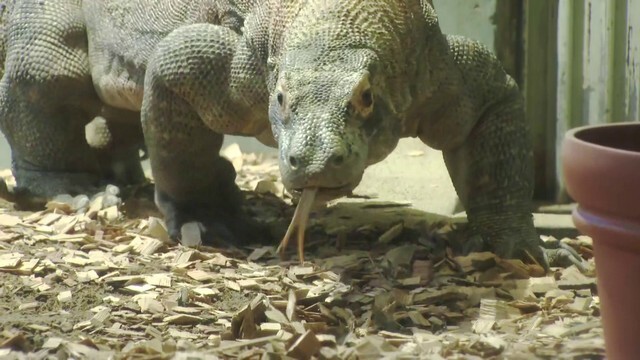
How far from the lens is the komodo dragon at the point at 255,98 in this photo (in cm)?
376

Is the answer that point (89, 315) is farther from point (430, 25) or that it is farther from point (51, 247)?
point (430, 25)

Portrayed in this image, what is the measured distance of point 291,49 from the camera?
398cm

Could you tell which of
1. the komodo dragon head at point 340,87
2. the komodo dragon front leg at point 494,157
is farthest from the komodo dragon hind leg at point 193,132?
the komodo dragon front leg at point 494,157

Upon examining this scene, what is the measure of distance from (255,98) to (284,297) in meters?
0.96

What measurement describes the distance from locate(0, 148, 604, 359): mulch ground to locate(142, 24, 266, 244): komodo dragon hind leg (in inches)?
7.0

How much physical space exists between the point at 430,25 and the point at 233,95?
908 millimetres

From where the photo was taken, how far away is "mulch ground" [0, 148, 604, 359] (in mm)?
3416

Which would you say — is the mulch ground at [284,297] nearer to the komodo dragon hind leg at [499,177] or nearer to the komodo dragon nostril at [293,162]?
the komodo dragon hind leg at [499,177]

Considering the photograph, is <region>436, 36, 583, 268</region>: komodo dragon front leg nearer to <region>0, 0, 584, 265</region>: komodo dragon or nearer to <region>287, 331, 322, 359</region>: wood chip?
<region>0, 0, 584, 265</region>: komodo dragon

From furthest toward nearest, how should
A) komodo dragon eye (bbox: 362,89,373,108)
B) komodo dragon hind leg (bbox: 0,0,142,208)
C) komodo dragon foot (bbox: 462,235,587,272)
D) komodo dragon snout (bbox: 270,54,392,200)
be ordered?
1. komodo dragon hind leg (bbox: 0,0,142,208)
2. komodo dragon foot (bbox: 462,235,587,272)
3. komodo dragon eye (bbox: 362,89,373,108)
4. komodo dragon snout (bbox: 270,54,392,200)

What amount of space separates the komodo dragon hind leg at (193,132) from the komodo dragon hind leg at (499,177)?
108 centimetres

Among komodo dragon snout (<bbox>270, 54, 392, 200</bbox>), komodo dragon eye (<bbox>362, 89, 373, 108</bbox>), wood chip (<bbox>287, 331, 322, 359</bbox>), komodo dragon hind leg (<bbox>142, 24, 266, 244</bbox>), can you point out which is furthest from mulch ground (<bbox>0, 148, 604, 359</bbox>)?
komodo dragon eye (<bbox>362, 89, 373, 108</bbox>)

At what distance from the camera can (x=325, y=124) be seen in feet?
11.8

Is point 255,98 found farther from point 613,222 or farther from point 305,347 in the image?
point 613,222
